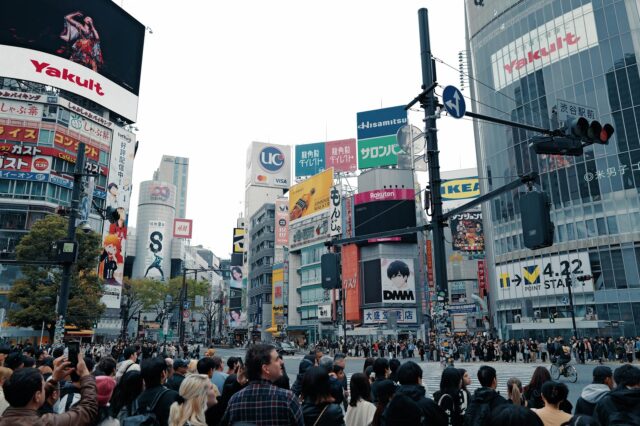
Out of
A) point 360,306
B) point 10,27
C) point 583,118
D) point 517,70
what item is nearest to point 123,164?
point 10,27

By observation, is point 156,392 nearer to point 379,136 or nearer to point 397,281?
point 397,281

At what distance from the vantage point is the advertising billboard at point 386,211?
2520 inches

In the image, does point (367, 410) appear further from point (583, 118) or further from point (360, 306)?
point (360, 306)

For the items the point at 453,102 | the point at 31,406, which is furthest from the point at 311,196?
the point at 31,406

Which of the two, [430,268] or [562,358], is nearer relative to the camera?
[562,358]

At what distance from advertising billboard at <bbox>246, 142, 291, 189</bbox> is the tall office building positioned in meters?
67.9

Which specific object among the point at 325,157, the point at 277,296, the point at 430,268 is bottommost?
the point at 277,296

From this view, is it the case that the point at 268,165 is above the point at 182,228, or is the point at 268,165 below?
above

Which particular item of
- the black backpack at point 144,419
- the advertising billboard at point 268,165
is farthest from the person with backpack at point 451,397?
the advertising billboard at point 268,165

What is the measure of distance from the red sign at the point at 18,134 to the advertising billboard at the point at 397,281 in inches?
1758

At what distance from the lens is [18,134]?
55625mm

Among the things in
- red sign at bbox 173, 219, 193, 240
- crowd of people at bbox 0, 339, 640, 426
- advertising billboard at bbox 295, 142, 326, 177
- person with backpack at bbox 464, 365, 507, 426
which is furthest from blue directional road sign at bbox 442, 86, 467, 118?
red sign at bbox 173, 219, 193, 240

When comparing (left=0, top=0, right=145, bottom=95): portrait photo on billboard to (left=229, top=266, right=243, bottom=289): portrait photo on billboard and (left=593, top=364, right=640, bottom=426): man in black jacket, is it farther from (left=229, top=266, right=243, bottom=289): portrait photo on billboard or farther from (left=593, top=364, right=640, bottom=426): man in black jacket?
(left=593, top=364, right=640, bottom=426): man in black jacket

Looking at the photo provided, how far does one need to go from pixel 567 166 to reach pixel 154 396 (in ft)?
181
